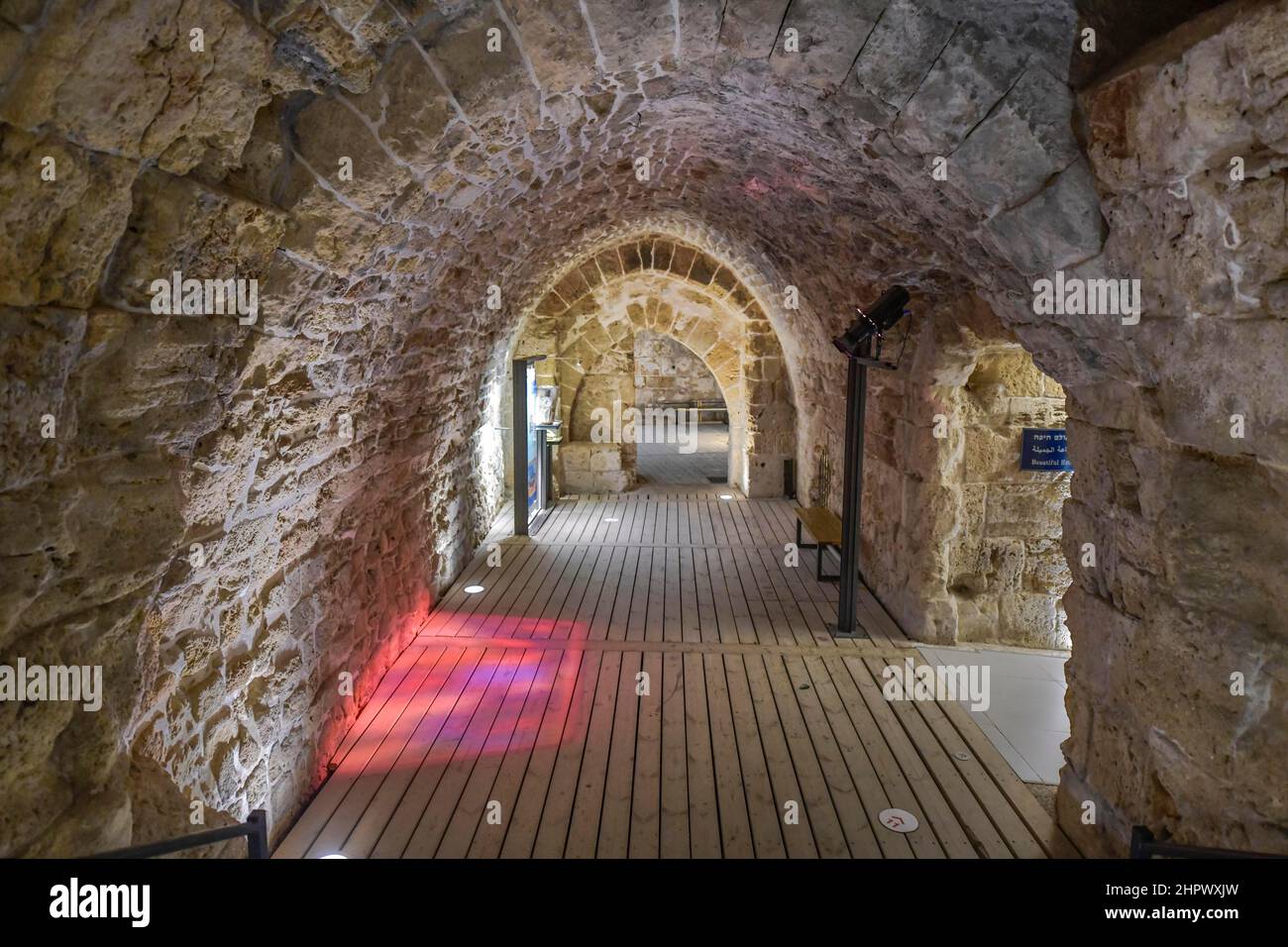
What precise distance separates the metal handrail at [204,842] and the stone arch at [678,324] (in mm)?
7566

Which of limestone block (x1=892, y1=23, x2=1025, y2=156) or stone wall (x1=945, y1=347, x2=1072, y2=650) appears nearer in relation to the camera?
limestone block (x1=892, y1=23, x2=1025, y2=156)

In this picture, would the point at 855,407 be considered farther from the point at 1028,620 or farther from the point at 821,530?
the point at 1028,620

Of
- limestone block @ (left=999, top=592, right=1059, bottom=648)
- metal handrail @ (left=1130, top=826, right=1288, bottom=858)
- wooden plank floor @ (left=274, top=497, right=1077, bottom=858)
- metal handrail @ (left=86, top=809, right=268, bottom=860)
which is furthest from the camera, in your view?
limestone block @ (left=999, top=592, right=1059, bottom=648)

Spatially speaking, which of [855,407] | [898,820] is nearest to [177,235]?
[898,820]

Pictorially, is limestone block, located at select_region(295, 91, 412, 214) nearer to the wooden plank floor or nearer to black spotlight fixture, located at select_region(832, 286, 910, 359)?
the wooden plank floor

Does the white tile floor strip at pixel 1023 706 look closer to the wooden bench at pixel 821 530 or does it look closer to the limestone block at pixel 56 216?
the wooden bench at pixel 821 530

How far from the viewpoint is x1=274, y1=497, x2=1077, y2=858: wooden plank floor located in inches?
128

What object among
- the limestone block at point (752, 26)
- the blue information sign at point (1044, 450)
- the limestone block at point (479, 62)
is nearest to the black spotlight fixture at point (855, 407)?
the blue information sign at point (1044, 450)

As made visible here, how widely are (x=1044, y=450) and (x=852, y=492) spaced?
117 cm

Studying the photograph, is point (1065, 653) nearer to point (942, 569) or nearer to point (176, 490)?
point (942, 569)

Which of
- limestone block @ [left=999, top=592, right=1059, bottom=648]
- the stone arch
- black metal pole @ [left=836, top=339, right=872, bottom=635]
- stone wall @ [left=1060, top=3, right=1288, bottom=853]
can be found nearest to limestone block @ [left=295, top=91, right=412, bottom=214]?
stone wall @ [left=1060, top=3, right=1288, bottom=853]

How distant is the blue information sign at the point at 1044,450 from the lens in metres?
4.99

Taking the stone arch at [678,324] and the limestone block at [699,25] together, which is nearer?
the limestone block at [699,25]

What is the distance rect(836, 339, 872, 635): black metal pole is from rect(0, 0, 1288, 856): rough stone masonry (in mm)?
1176
